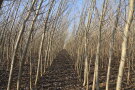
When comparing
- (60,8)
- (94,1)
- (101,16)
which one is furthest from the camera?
(60,8)

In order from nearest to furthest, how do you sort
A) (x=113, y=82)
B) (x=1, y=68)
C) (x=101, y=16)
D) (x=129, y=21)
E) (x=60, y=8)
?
(x=129, y=21) → (x=101, y=16) → (x=113, y=82) → (x=1, y=68) → (x=60, y=8)

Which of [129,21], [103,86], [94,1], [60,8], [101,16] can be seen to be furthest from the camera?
[60,8]

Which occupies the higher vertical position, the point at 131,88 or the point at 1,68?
the point at 1,68

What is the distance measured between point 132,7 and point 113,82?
4.53m

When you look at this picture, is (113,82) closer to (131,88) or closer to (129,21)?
(131,88)

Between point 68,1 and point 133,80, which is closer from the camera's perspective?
point 133,80

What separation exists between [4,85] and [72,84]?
2515 mm

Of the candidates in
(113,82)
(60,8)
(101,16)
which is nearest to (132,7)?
(101,16)

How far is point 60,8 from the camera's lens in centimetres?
882

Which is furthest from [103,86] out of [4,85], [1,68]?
[1,68]

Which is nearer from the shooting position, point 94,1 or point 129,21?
point 129,21

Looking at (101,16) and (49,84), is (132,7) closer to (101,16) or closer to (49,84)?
(101,16)

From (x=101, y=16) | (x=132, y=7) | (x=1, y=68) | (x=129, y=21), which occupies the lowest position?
(x=1, y=68)

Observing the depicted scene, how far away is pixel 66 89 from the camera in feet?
20.2
